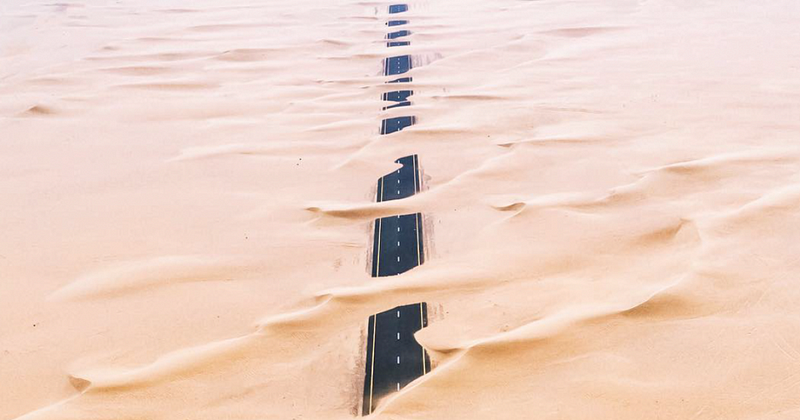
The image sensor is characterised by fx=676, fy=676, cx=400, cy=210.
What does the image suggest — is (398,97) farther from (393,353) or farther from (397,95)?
(393,353)

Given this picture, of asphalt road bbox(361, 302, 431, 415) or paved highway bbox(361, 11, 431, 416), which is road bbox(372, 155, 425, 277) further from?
asphalt road bbox(361, 302, 431, 415)

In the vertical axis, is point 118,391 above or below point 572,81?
below

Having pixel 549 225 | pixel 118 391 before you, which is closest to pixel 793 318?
pixel 549 225

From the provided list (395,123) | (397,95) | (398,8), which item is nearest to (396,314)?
(395,123)

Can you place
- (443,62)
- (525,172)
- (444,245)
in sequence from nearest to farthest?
(444,245)
(525,172)
(443,62)

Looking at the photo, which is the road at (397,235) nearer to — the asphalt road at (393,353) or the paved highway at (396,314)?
the paved highway at (396,314)

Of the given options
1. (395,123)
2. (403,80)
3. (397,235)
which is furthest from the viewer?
(403,80)

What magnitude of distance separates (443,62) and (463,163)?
17.5 m

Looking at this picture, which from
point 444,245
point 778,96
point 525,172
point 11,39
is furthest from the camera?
point 11,39

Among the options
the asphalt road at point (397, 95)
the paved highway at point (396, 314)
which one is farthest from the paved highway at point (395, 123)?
the asphalt road at point (397, 95)

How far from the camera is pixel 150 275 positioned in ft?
79.6

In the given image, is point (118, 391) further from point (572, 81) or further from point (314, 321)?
point (572, 81)

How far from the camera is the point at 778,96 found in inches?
1465

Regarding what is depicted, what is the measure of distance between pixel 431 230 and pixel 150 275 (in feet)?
35.0
